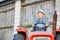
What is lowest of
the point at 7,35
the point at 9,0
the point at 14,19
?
the point at 7,35

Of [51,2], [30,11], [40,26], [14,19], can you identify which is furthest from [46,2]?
[40,26]

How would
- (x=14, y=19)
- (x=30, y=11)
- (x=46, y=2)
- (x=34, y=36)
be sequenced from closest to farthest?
(x=34, y=36)
(x=46, y=2)
(x=30, y=11)
(x=14, y=19)

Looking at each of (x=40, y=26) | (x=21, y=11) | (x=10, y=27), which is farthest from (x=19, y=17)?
(x=40, y=26)

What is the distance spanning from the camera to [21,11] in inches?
436

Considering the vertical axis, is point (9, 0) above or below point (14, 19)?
above

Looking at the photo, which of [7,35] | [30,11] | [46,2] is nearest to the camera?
[46,2]

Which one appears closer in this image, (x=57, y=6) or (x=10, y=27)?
(x=57, y=6)

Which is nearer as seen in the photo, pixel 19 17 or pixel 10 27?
pixel 19 17

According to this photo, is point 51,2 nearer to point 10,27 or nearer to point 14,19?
point 14,19

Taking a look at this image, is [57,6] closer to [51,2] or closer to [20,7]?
[51,2]

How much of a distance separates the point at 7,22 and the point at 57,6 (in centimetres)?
421

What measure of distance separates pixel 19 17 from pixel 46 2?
1602 mm

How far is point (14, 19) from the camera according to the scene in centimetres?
1166

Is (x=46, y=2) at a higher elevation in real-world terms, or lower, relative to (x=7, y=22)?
higher
